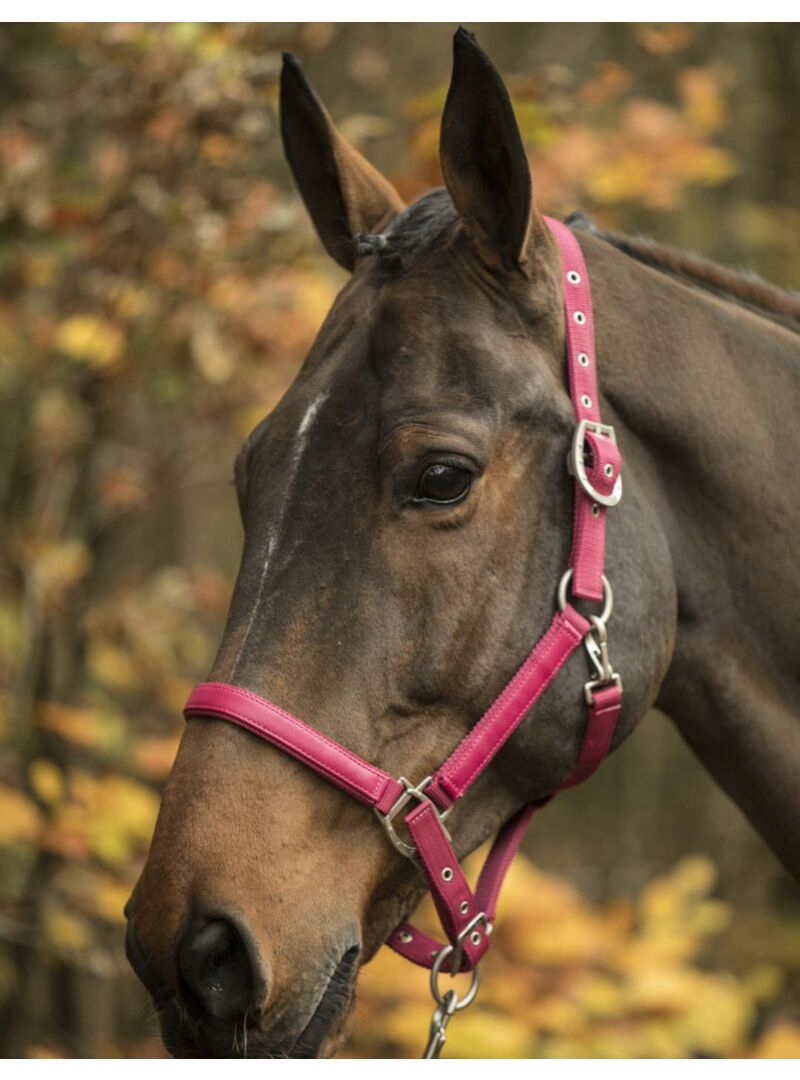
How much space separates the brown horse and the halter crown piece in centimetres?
3

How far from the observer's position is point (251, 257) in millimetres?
4836

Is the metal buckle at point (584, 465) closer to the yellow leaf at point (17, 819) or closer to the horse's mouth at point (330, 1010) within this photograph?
the horse's mouth at point (330, 1010)

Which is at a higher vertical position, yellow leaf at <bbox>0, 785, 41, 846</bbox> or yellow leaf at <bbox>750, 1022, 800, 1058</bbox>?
yellow leaf at <bbox>0, 785, 41, 846</bbox>

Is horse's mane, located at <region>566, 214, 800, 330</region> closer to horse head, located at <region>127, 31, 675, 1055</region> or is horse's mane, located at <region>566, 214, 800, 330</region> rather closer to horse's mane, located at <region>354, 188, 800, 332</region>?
horse's mane, located at <region>354, 188, 800, 332</region>

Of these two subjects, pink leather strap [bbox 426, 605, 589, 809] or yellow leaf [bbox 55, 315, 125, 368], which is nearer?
pink leather strap [bbox 426, 605, 589, 809]

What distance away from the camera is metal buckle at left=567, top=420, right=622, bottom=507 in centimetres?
233

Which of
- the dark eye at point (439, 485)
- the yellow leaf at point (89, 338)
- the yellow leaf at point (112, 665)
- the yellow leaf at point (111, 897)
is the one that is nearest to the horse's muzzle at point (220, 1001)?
the dark eye at point (439, 485)

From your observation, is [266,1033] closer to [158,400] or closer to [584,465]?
[584,465]

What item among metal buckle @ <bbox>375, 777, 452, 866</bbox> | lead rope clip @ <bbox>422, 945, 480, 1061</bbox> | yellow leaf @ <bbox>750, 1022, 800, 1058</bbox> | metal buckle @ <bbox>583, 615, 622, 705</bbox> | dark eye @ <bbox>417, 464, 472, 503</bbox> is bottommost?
yellow leaf @ <bbox>750, 1022, 800, 1058</bbox>

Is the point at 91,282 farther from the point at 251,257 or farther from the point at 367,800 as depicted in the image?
the point at 367,800

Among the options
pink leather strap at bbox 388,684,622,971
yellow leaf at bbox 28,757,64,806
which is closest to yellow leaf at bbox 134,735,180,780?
yellow leaf at bbox 28,757,64,806

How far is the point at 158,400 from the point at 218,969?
413cm

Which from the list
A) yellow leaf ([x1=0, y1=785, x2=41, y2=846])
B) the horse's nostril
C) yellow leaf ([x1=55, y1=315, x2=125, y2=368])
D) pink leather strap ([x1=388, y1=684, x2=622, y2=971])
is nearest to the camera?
the horse's nostril

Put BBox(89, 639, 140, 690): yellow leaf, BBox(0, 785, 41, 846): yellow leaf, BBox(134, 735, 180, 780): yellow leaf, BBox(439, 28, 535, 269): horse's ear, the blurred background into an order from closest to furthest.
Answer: BBox(439, 28, 535, 269): horse's ear < the blurred background < BBox(0, 785, 41, 846): yellow leaf < BBox(134, 735, 180, 780): yellow leaf < BBox(89, 639, 140, 690): yellow leaf
